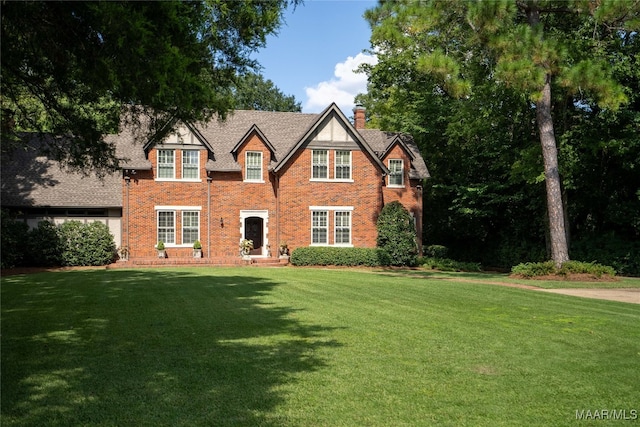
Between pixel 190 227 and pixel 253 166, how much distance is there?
4572 millimetres

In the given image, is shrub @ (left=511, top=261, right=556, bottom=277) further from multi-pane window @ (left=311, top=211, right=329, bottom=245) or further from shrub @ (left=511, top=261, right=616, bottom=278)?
multi-pane window @ (left=311, top=211, right=329, bottom=245)

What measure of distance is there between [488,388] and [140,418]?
12.6 feet

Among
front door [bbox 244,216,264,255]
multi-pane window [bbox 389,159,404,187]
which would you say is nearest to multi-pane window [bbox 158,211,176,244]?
front door [bbox 244,216,264,255]

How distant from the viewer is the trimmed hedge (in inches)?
1125

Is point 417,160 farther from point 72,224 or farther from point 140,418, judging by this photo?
point 140,418

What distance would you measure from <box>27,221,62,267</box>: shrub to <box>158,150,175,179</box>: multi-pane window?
19.3 feet

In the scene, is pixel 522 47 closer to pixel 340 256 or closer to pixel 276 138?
pixel 340 256

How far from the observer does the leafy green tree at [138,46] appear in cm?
680

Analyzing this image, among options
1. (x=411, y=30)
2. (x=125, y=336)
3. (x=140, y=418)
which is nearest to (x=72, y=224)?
(x=411, y=30)

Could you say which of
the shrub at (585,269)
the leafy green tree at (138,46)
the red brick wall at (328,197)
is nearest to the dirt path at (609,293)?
the shrub at (585,269)

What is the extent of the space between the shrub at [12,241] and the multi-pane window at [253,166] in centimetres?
1081

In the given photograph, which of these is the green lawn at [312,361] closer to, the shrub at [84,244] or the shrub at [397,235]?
the shrub at [84,244]

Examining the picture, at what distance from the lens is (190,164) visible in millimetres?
29750

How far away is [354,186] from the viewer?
101 ft
